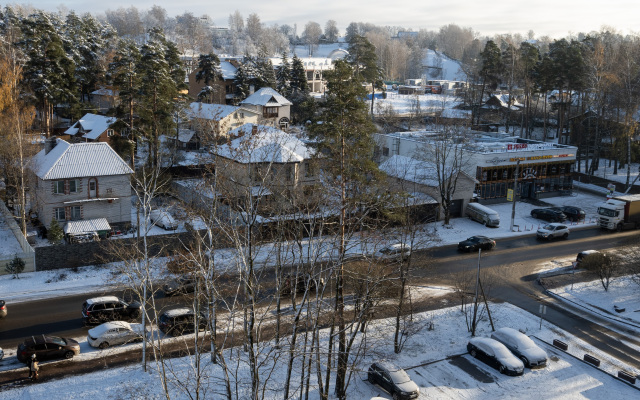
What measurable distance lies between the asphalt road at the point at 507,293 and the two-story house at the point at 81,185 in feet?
30.2

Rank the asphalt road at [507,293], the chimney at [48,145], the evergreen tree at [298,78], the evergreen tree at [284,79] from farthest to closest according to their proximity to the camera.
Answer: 1. the evergreen tree at [298,78]
2. the evergreen tree at [284,79]
3. the chimney at [48,145]
4. the asphalt road at [507,293]

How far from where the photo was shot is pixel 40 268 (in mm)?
31828

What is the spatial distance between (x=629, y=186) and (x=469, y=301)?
3285cm

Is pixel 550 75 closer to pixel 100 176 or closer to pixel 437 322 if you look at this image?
pixel 437 322

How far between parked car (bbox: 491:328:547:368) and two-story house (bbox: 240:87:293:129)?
46.6 meters

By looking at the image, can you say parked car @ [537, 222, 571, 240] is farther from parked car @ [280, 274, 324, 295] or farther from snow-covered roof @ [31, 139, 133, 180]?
snow-covered roof @ [31, 139, 133, 180]

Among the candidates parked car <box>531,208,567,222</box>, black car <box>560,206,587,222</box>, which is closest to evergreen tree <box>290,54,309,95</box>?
parked car <box>531,208,567,222</box>

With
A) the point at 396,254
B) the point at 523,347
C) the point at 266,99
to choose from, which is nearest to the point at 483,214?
the point at 396,254

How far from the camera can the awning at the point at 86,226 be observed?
3462cm

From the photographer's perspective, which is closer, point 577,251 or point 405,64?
point 577,251

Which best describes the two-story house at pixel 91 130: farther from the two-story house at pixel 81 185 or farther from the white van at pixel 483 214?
the white van at pixel 483 214

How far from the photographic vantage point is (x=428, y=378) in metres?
22.9

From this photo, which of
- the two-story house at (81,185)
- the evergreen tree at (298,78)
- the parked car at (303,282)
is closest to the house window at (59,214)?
the two-story house at (81,185)

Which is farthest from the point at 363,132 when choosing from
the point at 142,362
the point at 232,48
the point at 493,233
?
the point at 232,48
